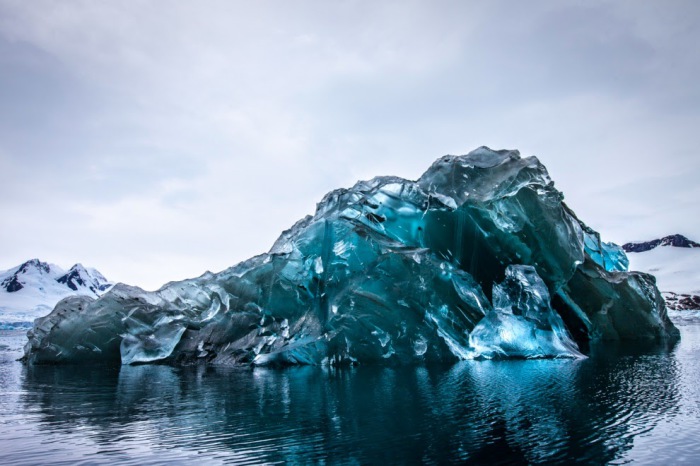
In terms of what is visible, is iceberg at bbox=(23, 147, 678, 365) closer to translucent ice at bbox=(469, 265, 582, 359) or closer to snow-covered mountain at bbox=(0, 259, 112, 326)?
translucent ice at bbox=(469, 265, 582, 359)

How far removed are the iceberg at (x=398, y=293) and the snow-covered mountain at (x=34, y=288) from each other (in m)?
112

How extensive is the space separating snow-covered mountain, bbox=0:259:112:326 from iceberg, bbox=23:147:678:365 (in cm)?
11221

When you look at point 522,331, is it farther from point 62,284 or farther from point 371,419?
point 62,284

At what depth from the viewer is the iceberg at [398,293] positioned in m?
21.4

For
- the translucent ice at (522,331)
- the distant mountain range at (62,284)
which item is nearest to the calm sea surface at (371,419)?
the translucent ice at (522,331)

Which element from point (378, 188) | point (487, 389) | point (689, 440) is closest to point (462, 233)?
point (378, 188)

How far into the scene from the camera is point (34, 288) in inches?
6673

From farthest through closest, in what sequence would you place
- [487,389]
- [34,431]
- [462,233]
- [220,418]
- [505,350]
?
[462,233], [505,350], [487,389], [220,418], [34,431]

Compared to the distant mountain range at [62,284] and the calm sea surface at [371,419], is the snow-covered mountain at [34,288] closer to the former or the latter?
the distant mountain range at [62,284]

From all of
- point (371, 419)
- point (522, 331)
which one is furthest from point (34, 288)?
point (371, 419)

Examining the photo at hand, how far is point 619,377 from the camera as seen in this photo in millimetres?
14023

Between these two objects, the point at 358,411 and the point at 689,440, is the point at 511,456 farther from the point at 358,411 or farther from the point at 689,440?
the point at 358,411

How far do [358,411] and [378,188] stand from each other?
16.7 metres

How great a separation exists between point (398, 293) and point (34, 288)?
609 feet
